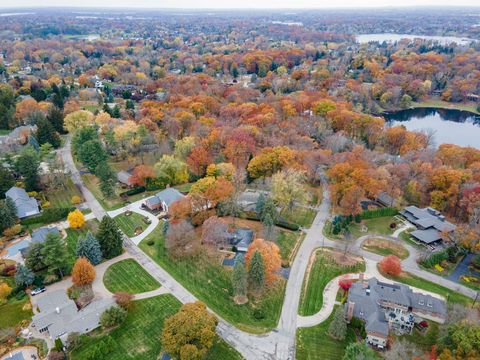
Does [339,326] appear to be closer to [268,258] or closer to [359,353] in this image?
[359,353]

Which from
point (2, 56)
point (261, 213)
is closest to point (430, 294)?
point (261, 213)

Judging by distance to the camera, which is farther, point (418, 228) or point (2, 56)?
point (2, 56)

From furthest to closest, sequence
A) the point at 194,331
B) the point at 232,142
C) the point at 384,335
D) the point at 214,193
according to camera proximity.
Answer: the point at 232,142, the point at 214,193, the point at 384,335, the point at 194,331

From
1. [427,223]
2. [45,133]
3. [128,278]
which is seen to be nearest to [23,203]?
[128,278]

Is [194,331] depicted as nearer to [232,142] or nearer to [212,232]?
[212,232]

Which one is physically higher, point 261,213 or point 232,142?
point 232,142

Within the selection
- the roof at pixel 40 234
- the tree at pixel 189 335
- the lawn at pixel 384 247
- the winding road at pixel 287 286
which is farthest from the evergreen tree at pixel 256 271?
the roof at pixel 40 234

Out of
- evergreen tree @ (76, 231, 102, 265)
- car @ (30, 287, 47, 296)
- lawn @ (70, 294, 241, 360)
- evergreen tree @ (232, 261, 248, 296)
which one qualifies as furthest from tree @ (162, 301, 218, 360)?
car @ (30, 287, 47, 296)
